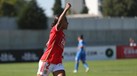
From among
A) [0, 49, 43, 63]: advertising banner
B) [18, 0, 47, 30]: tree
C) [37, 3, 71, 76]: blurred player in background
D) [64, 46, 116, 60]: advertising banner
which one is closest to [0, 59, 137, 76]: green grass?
[0, 49, 43, 63]: advertising banner

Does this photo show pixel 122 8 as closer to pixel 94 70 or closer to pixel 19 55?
pixel 19 55

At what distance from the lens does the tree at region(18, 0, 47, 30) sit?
74312 millimetres

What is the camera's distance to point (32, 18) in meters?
77.2

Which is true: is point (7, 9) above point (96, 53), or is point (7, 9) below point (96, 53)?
above

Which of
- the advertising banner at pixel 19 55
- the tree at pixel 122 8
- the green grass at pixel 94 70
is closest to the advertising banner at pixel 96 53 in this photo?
the advertising banner at pixel 19 55

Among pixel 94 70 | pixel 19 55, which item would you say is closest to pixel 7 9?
pixel 19 55

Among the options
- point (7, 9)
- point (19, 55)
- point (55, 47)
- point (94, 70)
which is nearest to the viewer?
point (55, 47)

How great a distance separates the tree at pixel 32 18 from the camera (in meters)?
74.3

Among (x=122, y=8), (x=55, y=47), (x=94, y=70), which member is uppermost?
(x=55, y=47)

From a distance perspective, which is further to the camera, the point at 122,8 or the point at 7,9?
the point at 122,8

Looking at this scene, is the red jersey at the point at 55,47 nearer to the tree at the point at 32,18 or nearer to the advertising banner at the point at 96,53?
the advertising banner at the point at 96,53

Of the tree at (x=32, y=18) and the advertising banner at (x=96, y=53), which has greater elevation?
the tree at (x=32, y=18)

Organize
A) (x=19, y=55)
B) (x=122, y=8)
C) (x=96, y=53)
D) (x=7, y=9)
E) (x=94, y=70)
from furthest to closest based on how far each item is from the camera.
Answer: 1. (x=122, y=8)
2. (x=7, y=9)
3. (x=96, y=53)
4. (x=19, y=55)
5. (x=94, y=70)

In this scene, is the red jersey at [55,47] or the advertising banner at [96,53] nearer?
the red jersey at [55,47]
